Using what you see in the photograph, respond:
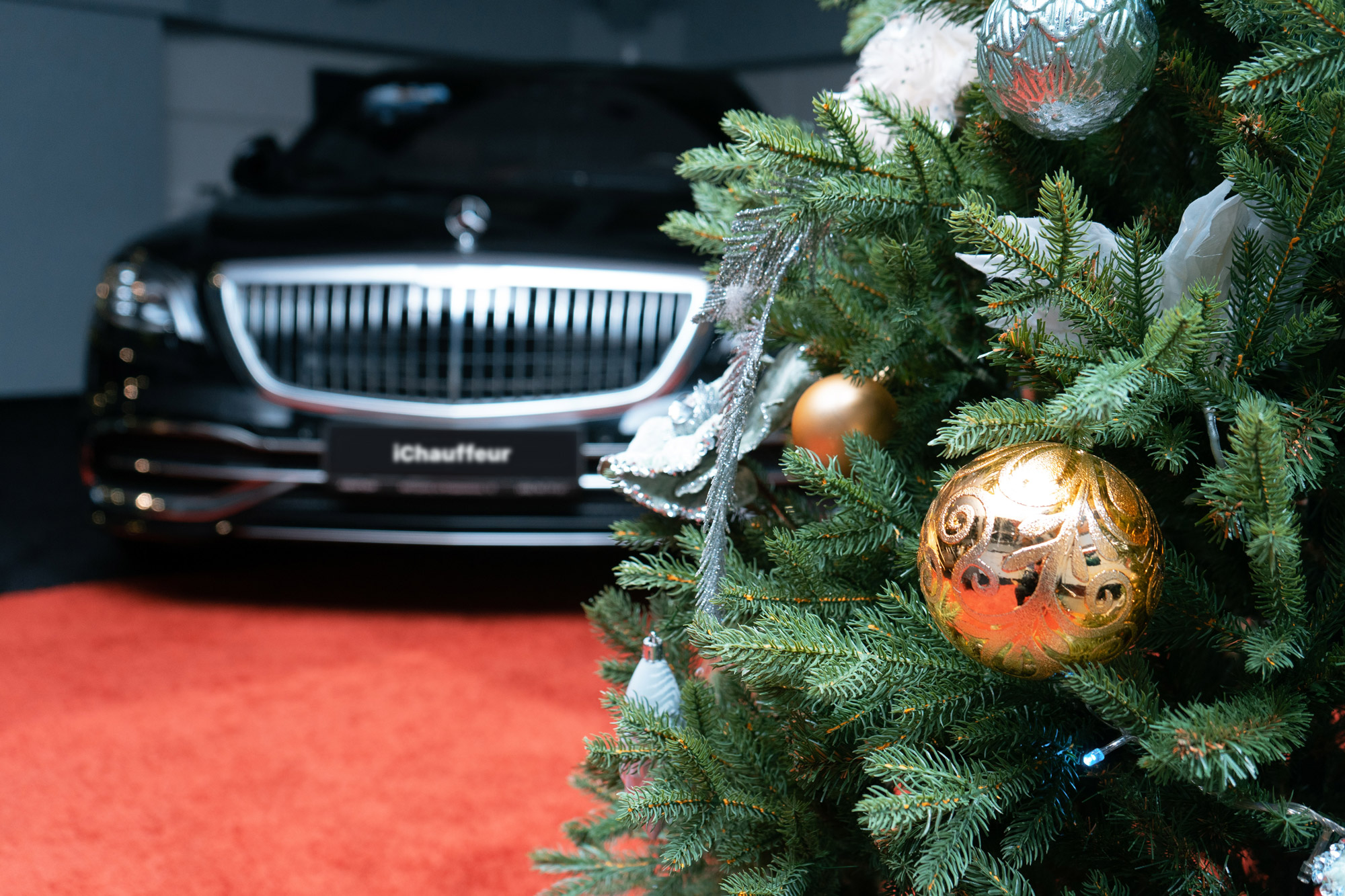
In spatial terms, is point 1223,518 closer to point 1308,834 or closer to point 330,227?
point 1308,834

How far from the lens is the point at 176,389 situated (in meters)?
1.73

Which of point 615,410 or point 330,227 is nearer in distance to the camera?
point 615,410

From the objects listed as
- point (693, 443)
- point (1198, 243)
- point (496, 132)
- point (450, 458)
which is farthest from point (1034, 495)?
point (496, 132)

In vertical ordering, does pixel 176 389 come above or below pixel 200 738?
above

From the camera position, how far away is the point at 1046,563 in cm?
43

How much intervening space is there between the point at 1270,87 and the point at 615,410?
4.46 feet

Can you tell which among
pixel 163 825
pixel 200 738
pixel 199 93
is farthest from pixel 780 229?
pixel 199 93

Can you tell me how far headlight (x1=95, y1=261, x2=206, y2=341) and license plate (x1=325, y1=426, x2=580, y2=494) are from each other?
0.32 meters

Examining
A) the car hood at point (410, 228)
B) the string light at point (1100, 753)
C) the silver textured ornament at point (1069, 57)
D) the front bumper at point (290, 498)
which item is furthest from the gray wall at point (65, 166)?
the string light at point (1100, 753)

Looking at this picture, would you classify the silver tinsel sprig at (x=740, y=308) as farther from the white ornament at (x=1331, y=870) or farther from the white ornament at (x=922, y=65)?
the white ornament at (x=1331, y=870)

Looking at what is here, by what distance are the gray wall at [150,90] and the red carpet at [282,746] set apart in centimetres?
335

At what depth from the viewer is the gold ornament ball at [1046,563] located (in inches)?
17.1

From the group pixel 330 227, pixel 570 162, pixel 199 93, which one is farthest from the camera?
pixel 199 93

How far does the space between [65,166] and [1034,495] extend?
518cm
